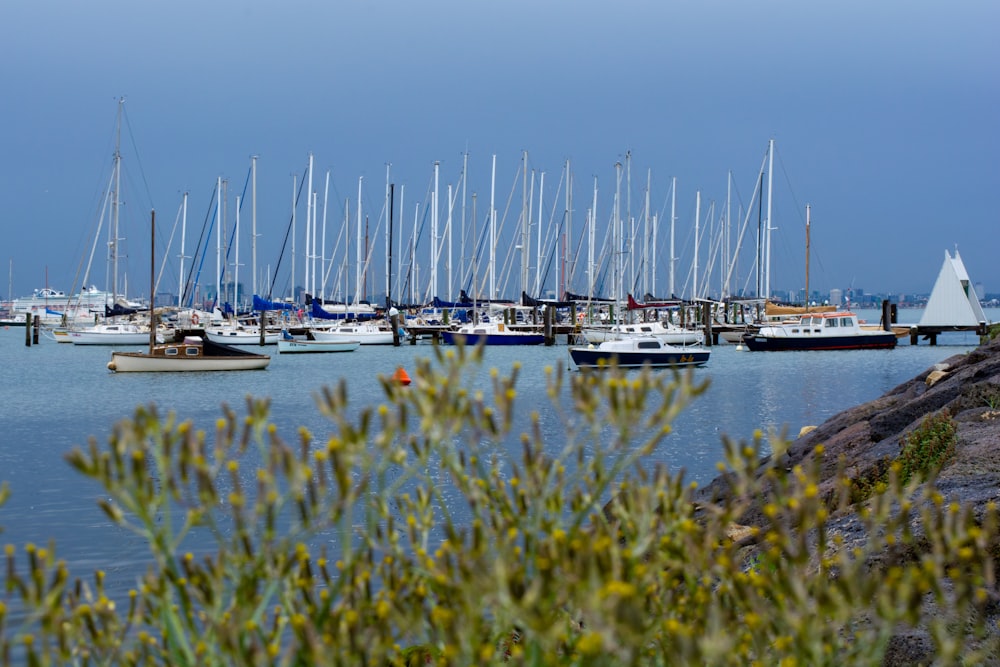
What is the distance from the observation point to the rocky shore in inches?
262

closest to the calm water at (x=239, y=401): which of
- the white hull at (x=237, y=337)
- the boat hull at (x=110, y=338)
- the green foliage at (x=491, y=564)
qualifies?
the green foliage at (x=491, y=564)

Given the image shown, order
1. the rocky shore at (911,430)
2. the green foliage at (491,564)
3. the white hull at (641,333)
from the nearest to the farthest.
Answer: the green foliage at (491,564)
the rocky shore at (911,430)
the white hull at (641,333)

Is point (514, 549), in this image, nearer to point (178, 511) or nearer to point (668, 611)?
point (668, 611)

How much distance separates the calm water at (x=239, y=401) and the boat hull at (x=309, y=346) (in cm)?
99

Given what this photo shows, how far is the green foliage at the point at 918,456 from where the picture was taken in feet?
36.3

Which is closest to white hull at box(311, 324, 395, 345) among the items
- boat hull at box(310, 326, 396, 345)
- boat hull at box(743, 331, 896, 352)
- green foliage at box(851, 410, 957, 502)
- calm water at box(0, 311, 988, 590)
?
boat hull at box(310, 326, 396, 345)

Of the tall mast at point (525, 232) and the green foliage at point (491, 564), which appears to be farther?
the tall mast at point (525, 232)

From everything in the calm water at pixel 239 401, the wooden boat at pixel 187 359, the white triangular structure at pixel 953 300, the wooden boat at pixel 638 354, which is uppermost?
the white triangular structure at pixel 953 300

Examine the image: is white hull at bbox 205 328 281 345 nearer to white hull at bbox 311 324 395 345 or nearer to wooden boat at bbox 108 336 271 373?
white hull at bbox 311 324 395 345

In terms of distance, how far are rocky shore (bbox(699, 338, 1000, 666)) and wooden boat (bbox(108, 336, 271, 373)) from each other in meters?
38.4

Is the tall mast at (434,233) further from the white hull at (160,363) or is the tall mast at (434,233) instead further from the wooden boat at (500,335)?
the white hull at (160,363)

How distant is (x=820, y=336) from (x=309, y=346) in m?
35.6

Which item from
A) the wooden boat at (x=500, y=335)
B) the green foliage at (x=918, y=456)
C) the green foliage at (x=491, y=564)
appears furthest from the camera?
the wooden boat at (x=500, y=335)

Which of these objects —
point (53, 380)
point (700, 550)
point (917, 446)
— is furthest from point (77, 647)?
point (53, 380)
